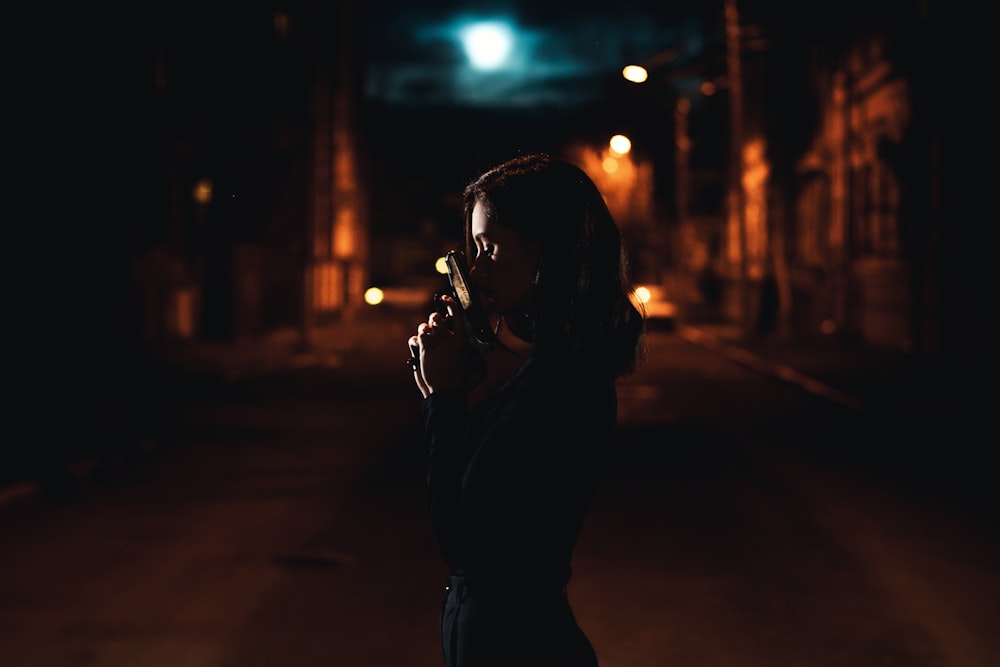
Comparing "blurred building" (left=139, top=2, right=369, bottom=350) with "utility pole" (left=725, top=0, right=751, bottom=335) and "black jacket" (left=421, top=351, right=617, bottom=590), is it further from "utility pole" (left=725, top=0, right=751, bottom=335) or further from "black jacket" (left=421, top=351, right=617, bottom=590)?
"black jacket" (left=421, top=351, right=617, bottom=590)

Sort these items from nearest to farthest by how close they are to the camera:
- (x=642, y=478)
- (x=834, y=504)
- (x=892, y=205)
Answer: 1. (x=834, y=504)
2. (x=642, y=478)
3. (x=892, y=205)

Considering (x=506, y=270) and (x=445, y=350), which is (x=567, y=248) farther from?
(x=445, y=350)

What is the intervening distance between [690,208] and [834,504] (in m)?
63.4

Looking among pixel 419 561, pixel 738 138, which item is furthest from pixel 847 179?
pixel 419 561

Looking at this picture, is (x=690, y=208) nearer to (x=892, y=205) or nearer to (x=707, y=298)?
(x=707, y=298)

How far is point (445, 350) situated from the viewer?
2.09m

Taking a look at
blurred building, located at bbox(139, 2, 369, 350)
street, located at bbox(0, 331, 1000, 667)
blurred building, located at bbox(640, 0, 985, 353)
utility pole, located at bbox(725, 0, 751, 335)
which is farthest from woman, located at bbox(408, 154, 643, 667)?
utility pole, located at bbox(725, 0, 751, 335)

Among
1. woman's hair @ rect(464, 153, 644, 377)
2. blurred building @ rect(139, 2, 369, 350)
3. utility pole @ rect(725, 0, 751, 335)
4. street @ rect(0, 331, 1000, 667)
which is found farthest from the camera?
utility pole @ rect(725, 0, 751, 335)

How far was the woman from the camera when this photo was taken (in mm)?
1978

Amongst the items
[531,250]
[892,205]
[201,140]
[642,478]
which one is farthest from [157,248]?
[531,250]

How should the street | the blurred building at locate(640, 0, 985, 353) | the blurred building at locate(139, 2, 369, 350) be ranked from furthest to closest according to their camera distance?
the blurred building at locate(139, 2, 369, 350) → the blurred building at locate(640, 0, 985, 353) → the street

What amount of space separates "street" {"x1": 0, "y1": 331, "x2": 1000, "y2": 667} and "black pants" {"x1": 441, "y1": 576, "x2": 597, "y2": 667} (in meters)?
3.61

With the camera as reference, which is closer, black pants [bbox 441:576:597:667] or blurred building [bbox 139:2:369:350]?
black pants [bbox 441:576:597:667]

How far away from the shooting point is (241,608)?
6.57 m
